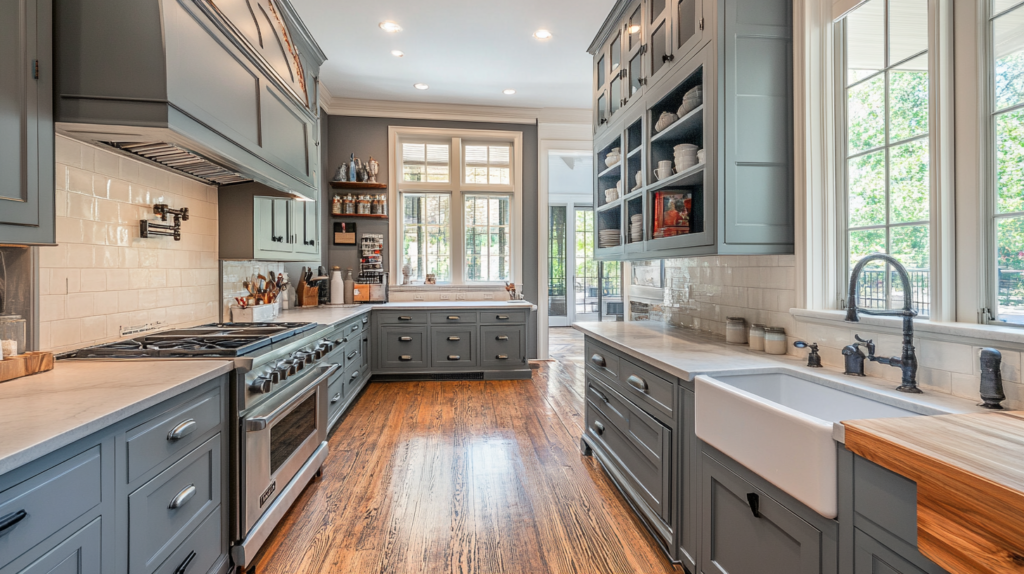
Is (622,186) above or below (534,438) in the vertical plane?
above

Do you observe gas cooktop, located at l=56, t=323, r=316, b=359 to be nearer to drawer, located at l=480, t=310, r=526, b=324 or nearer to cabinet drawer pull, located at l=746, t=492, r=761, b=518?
cabinet drawer pull, located at l=746, t=492, r=761, b=518

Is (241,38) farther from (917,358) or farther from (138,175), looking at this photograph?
(917,358)

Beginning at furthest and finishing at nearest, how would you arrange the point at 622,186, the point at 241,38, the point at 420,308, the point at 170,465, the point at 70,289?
the point at 420,308, the point at 622,186, the point at 241,38, the point at 70,289, the point at 170,465

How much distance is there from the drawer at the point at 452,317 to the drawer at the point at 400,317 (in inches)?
4.9

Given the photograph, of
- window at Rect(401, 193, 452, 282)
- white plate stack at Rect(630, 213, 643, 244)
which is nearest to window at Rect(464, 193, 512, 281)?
window at Rect(401, 193, 452, 282)

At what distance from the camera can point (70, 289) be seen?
184cm

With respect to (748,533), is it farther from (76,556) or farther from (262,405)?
(262,405)

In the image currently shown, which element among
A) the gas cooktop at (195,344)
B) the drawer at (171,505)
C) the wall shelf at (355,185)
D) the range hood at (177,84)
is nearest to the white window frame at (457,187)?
the wall shelf at (355,185)

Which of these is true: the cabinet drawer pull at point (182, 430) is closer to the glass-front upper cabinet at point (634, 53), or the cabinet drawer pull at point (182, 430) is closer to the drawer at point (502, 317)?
the glass-front upper cabinet at point (634, 53)

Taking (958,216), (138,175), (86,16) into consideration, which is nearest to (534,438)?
(958,216)

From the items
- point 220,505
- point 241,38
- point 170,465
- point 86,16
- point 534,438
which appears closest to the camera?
point 170,465

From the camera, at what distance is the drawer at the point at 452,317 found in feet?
15.7

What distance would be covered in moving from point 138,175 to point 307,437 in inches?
60.8

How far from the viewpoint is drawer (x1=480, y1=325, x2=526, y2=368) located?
4875mm
